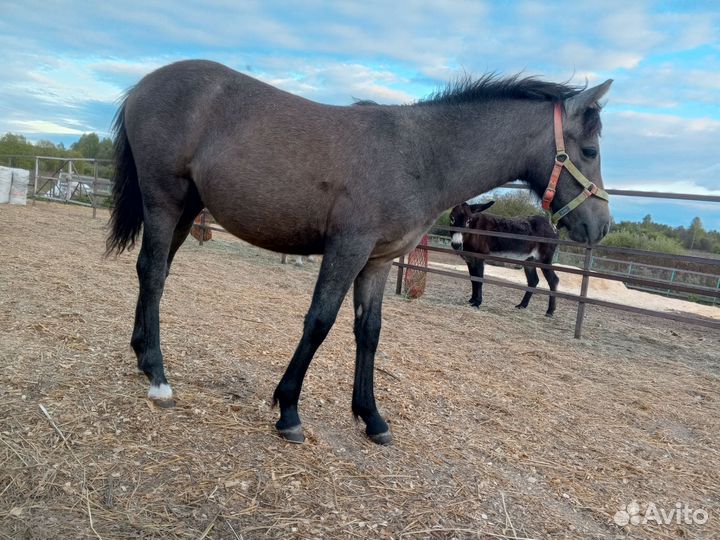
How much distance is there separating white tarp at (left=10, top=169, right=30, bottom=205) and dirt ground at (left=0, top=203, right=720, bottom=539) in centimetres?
1330

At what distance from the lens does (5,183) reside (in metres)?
16.3

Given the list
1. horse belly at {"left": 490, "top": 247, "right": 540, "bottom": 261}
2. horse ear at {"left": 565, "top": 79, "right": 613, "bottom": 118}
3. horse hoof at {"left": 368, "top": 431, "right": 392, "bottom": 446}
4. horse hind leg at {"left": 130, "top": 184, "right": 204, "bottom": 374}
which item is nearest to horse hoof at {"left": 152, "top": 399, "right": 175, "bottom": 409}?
horse hind leg at {"left": 130, "top": 184, "right": 204, "bottom": 374}

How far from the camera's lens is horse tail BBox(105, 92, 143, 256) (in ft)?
11.4

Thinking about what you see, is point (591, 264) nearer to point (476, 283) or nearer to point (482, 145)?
point (476, 283)

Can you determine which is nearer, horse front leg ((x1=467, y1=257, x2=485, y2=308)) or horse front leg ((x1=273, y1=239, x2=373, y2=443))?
horse front leg ((x1=273, y1=239, x2=373, y2=443))

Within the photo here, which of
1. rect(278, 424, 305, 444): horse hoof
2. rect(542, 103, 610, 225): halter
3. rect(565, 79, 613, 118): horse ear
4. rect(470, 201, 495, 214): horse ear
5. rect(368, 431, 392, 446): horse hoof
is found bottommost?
rect(368, 431, 392, 446): horse hoof

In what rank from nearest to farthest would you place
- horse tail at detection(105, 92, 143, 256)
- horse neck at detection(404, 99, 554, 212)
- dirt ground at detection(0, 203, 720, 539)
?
dirt ground at detection(0, 203, 720, 539) < horse neck at detection(404, 99, 554, 212) < horse tail at detection(105, 92, 143, 256)

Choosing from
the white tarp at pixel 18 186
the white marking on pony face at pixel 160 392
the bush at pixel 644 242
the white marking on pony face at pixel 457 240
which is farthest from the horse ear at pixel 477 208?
the white tarp at pixel 18 186

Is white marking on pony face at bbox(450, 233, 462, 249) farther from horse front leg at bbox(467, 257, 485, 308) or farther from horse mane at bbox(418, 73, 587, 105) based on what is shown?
horse mane at bbox(418, 73, 587, 105)

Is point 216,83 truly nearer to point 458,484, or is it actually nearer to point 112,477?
point 112,477

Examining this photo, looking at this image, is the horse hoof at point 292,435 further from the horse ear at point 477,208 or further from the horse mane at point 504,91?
the horse ear at point 477,208

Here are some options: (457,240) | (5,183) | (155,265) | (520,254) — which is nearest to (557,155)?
(155,265)

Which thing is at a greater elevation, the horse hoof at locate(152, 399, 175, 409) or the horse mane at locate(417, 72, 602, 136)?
the horse mane at locate(417, 72, 602, 136)
